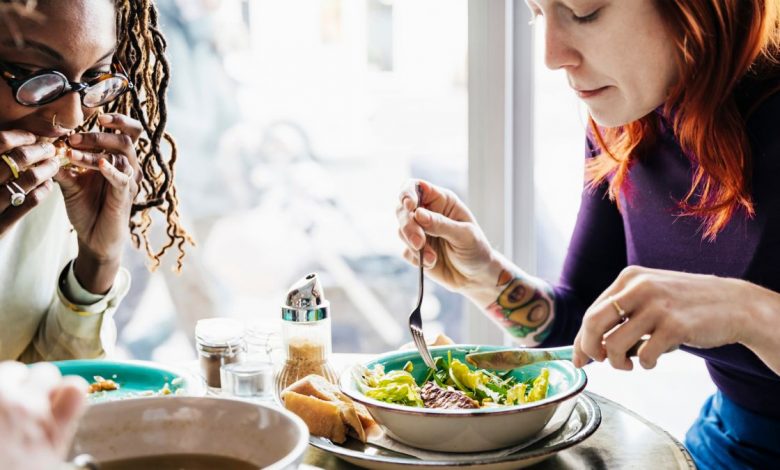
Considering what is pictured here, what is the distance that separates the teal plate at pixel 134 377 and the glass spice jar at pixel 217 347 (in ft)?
0.25

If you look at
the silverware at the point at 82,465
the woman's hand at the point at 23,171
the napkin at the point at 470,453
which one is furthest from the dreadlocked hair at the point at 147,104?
the silverware at the point at 82,465

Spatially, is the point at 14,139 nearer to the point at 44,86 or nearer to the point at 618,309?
the point at 44,86

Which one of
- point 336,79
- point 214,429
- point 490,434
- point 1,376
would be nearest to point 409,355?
point 490,434

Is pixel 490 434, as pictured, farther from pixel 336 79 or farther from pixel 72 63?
pixel 336 79

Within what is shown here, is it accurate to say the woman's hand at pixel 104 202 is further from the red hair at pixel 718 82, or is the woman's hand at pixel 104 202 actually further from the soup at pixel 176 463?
the red hair at pixel 718 82

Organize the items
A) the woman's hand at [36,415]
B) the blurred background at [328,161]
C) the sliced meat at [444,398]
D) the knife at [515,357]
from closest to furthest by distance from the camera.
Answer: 1. the woman's hand at [36,415]
2. the sliced meat at [444,398]
3. the knife at [515,357]
4. the blurred background at [328,161]

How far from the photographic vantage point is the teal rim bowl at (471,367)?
1033 millimetres

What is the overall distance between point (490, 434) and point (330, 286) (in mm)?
1909

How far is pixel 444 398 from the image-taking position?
1.13 meters

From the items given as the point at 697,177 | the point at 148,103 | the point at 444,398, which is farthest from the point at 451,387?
the point at 148,103

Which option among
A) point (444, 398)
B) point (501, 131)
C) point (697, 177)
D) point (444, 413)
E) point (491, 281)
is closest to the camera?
point (444, 413)

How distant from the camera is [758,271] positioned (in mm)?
1390

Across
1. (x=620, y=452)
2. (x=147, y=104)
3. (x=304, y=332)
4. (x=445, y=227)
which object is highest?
(x=147, y=104)

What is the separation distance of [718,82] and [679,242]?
30 centimetres
